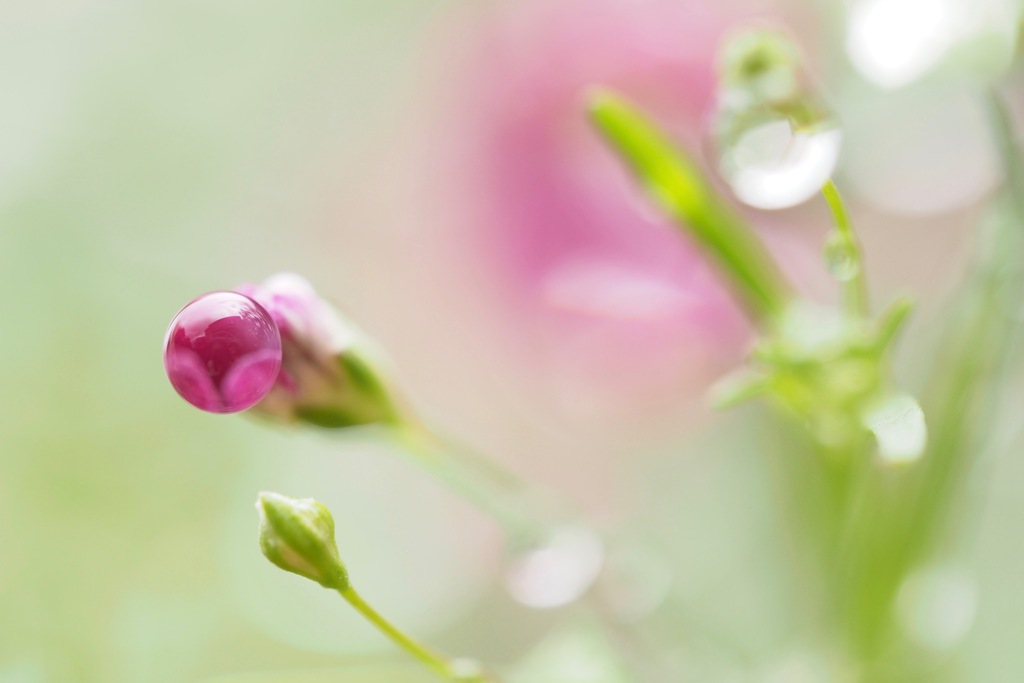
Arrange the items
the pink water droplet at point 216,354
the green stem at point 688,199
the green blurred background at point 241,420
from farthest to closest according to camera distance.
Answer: the green blurred background at point 241,420, the green stem at point 688,199, the pink water droplet at point 216,354

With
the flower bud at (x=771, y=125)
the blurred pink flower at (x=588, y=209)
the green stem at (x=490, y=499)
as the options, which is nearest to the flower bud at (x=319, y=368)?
the green stem at (x=490, y=499)

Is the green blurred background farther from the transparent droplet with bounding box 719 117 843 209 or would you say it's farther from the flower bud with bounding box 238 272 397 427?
the transparent droplet with bounding box 719 117 843 209

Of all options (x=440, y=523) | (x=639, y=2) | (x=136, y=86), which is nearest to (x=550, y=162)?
(x=639, y=2)

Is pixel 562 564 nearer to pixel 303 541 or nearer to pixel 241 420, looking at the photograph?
pixel 303 541

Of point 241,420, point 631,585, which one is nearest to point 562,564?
point 631,585

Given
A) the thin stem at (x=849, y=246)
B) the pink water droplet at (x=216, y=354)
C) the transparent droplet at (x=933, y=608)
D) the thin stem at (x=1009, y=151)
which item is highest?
the thin stem at (x=1009, y=151)

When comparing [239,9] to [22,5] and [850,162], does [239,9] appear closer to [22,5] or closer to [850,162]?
[22,5]

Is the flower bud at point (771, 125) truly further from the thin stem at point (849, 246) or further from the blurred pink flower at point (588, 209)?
the blurred pink flower at point (588, 209)
